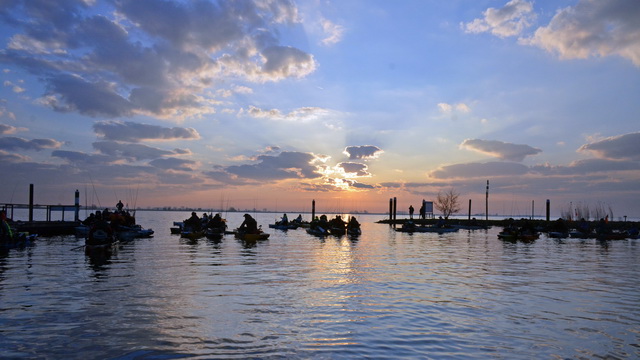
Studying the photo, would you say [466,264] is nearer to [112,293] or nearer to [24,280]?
[112,293]

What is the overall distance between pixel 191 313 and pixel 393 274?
10.9 m

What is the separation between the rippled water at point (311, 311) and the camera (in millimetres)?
8984

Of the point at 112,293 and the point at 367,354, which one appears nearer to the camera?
the point at 367,354

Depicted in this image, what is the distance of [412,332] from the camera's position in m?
10.3

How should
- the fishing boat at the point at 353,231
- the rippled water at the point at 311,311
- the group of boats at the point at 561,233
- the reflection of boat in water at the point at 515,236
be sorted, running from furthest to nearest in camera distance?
1. the fishing boat at the point at 353,231
2. the group of boats at the point at 561,233
3. the reflection of boat in water at the point at 515,236
4. the rippled water at the point at 311,311

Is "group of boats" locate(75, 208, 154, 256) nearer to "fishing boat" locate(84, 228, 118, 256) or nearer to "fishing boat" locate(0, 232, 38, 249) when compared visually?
"fishing boat" locate(84, 228, 118, 256)

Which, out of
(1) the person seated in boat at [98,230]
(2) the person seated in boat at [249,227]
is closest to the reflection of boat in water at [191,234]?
(2) the person seated in boat at [249,227]

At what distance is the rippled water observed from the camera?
8984 millimetres

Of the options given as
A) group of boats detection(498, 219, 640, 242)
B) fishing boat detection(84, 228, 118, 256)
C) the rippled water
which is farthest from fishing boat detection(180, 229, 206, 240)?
group of boats detection(498, 219, 640, 242)

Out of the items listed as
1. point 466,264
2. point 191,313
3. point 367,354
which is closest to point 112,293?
point 191,313

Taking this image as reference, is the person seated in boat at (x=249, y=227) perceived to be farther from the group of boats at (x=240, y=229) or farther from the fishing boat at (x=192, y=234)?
the fishing boat at (x=192, y=234)

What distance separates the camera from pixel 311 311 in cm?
1234

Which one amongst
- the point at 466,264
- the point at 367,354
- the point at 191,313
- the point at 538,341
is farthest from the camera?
the point at 466,264

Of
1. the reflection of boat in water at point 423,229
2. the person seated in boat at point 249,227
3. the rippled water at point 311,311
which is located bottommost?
the reflection of boat in water at point 423,229
